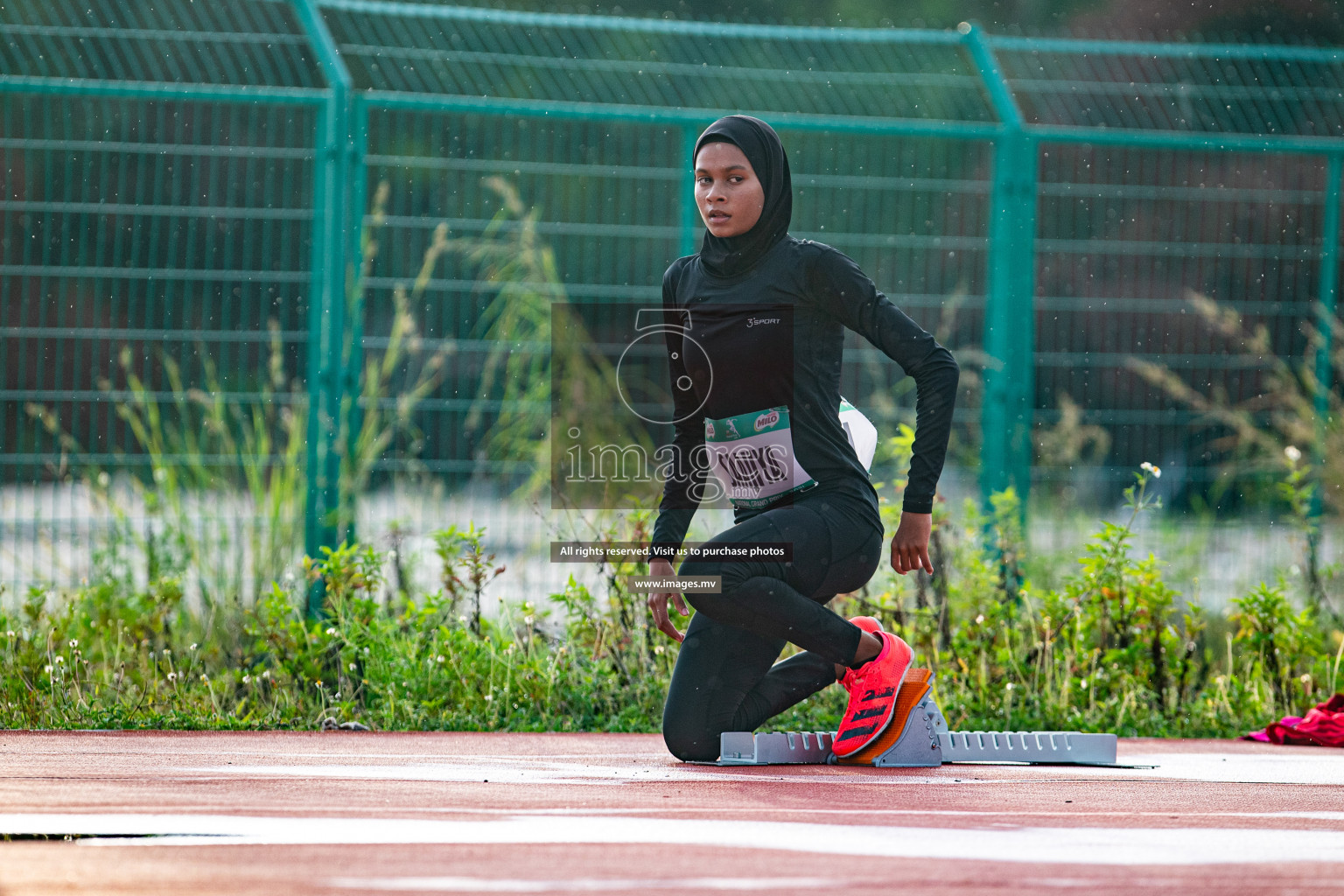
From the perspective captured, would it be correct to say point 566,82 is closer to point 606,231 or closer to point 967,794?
point 606,231

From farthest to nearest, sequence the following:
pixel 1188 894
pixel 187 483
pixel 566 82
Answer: pixel 566 82 → pixel 187 483 → pixel 1188 894

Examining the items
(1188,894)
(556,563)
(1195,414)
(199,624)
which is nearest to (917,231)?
(1195,414)

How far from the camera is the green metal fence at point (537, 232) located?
20.4ft

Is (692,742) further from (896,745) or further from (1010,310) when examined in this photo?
(1010,310)

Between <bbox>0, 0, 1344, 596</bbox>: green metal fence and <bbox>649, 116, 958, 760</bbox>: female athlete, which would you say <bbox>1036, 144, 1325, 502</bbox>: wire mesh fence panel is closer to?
<bbox>0, 0, 1344, 596</bbox>: green metal fence

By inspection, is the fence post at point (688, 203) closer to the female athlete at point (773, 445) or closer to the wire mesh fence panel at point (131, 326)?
the wire mesh fence panel at point (131, 326)

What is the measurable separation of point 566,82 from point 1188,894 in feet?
43.8

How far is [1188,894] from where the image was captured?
2592 mm

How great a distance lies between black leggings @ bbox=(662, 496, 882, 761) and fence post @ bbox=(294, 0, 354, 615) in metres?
2.32

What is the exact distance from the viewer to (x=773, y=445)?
4234 mm

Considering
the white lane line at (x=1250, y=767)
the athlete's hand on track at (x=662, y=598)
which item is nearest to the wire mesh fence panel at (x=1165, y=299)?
the white lane line at (x=1250, y=767)

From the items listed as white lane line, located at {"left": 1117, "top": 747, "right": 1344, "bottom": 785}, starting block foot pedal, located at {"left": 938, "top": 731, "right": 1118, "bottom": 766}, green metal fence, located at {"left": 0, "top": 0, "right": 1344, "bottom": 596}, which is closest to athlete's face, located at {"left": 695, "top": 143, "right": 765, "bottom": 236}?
starting block foot pedal, located at {"left": 938, "top": 731, "right": 1118, "bottom": 766}


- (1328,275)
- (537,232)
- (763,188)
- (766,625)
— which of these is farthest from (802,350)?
(1328,275)

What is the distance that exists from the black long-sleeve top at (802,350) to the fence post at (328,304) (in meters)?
2.29
